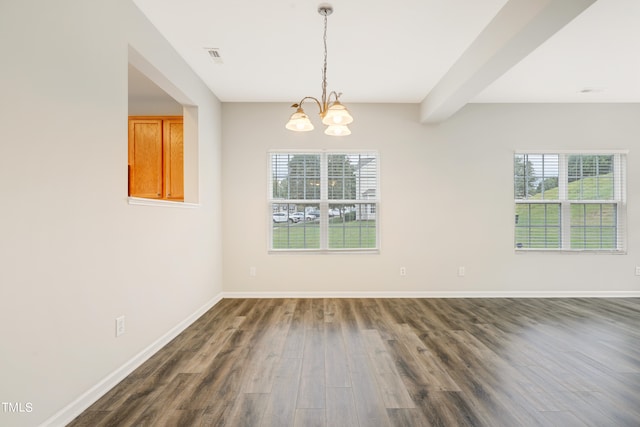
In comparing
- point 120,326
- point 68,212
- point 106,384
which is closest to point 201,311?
point 120,326

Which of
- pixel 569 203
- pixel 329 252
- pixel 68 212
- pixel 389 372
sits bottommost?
pixel 389 372

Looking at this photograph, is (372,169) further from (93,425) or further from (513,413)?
(93,425)

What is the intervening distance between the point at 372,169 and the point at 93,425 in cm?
396

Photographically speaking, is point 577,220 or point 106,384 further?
point 577,220

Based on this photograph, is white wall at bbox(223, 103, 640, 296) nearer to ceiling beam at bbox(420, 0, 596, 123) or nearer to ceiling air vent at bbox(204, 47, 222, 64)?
ceiling beam at bbox(420, 0, 596, 123)

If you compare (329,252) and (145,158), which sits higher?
(145,158)

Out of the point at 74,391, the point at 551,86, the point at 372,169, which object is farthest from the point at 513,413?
the point at 551,86

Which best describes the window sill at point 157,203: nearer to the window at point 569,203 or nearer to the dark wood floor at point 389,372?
the dark wood floor at point 389,372

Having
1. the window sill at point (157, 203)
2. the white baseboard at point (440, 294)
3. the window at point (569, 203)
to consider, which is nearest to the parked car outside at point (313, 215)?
the white baseboard at point (440, 294)

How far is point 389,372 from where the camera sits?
2342 millimetres

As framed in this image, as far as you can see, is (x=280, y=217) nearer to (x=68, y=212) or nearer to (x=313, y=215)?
(x=313, y=215)

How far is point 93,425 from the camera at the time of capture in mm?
1760

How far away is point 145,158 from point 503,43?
4204 mm

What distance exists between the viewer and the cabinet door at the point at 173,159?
4180mm
